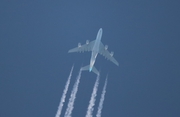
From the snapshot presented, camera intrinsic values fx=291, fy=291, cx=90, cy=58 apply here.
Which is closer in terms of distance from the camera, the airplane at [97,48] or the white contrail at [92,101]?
the white contrail at [92,101]

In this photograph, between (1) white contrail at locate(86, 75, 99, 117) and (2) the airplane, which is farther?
(2) the airplane

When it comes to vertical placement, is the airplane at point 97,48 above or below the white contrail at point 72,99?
above

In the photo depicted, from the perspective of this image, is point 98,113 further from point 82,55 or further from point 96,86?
point 82,55

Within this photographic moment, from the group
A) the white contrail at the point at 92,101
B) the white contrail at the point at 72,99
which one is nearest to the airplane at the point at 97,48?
the white contrail at the point at 92,101

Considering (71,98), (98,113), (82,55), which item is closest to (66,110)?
(71,98)

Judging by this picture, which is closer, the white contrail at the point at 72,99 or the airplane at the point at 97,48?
the white contrail at the point at 72,99

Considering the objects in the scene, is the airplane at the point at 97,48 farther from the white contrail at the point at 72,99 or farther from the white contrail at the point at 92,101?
the white contrail at the point at 72,99

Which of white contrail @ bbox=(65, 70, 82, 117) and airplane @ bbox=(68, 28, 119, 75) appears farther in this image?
airplane @ bbox=(68, 28, 119, 75)

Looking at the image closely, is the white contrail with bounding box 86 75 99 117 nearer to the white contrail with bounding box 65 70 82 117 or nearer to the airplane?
the white contrail with bounding box 65 70 82 117

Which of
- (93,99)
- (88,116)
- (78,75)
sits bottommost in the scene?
(88,116)

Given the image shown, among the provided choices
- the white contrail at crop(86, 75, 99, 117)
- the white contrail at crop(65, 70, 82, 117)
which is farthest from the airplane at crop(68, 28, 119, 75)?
the white contrail at crop(65, 70, 82, 117)

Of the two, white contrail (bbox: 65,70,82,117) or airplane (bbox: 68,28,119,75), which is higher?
airplane (bbox: 68,28,119,75)
